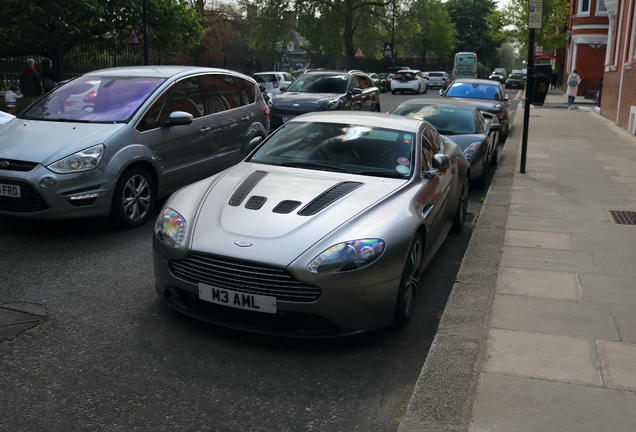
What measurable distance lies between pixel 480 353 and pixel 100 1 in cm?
2711

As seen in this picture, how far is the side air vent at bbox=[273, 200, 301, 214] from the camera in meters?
4.34

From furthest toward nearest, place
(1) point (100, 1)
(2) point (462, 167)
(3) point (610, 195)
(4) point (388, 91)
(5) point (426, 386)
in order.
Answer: (4) point (388, 91), (1) point (100, 1), (3) point (610, 195), (2) point (462, 167), (5) point (426, 386)

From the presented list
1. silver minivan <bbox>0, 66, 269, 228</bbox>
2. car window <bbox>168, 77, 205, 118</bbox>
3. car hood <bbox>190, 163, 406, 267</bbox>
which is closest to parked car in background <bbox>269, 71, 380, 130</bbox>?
silver minivan <bbox>0, 66, 269, 228</bbox>

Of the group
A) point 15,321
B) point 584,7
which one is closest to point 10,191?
point 15,321

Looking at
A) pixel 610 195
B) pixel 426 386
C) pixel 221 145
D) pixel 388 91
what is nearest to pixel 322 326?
pixel 426 386

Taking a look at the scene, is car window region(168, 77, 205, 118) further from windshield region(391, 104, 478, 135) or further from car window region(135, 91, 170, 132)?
windshield region(391, 104, 478, 135)

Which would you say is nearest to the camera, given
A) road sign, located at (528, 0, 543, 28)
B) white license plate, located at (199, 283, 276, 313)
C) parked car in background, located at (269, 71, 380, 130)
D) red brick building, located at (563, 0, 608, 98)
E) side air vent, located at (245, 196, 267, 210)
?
white license plate, located at (199, 283, 276, 313)

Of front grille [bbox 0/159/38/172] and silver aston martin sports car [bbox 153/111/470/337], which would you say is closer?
silver aston martin sports car [bbox 153/111/470/337]

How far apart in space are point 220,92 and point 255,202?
435 cm

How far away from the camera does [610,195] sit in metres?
8.98

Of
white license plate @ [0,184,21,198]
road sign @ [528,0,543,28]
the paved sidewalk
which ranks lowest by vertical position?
the paved sidewalk

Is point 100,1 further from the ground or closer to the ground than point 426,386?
further from the ground

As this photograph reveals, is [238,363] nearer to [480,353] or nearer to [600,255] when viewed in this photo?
[480,353]

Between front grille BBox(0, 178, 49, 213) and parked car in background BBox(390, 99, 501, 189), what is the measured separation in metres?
5.76
